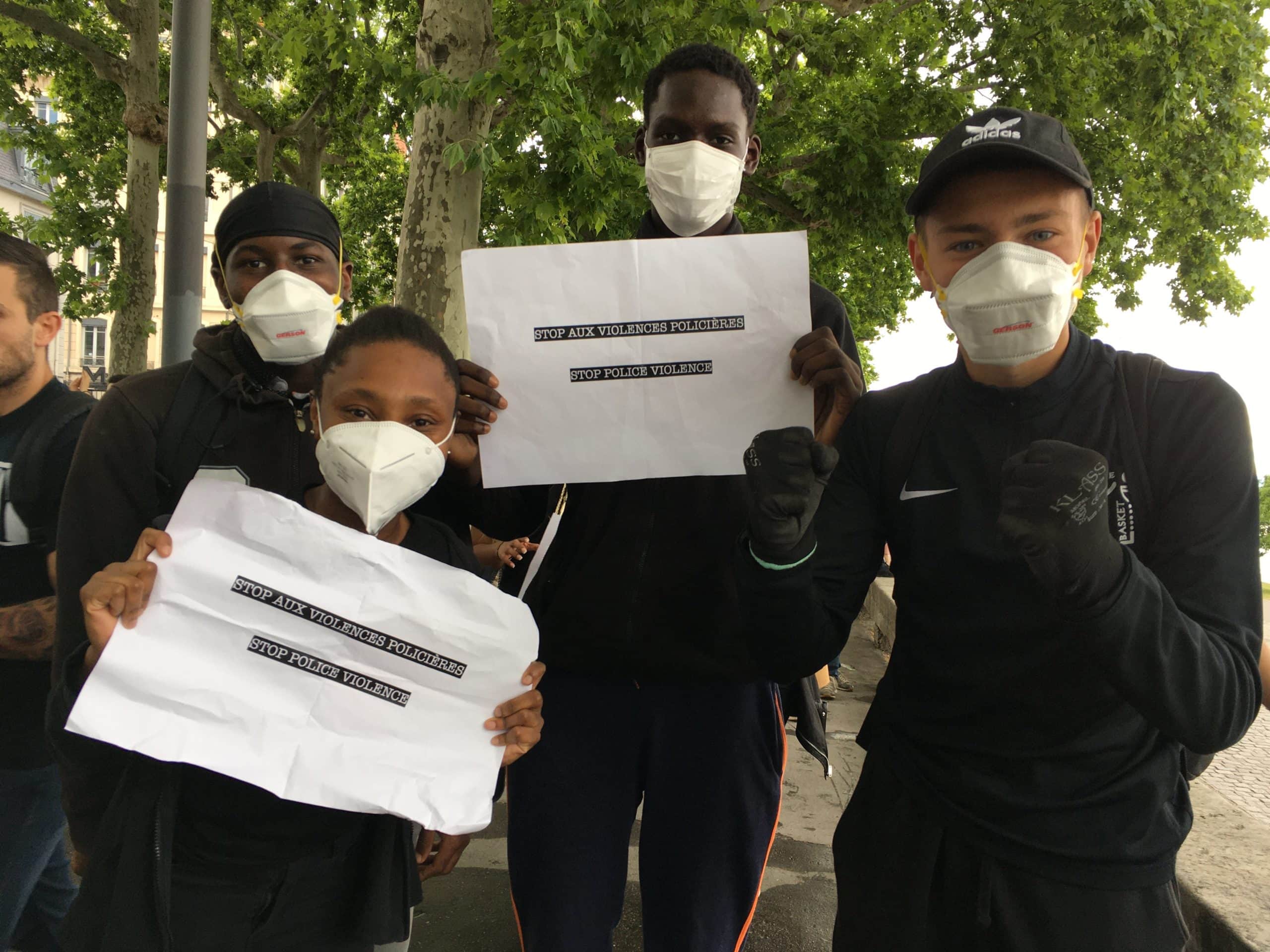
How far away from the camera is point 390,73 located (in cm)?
766

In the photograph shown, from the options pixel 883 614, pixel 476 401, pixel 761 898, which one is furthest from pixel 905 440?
pixel 883 614

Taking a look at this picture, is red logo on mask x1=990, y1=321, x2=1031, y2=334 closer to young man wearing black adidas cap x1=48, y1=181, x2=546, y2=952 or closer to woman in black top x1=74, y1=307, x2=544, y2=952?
woman in black top x1=74, y1=307, x2=544, y2=952

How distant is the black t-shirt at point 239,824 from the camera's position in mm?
1734

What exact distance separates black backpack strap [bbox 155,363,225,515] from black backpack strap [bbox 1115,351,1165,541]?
1.82 meters

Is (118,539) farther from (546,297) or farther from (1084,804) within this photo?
(1084,804)

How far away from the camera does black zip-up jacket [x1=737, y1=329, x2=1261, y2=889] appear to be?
4.66ft

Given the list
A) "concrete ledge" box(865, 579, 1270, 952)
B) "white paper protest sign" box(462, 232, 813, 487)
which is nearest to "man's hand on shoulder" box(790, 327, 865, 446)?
"white paper protest sign" box(462, 232, 813, 487)

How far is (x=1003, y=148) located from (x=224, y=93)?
17.5m

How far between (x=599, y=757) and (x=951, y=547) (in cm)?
97

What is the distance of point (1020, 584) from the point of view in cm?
159

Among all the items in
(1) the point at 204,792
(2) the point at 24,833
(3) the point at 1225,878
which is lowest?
(3) the point at 1225,878

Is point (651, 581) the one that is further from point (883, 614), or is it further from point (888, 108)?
point (888, 108)

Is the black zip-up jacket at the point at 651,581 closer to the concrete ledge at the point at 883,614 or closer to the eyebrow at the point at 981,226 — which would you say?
the eyebrow at the point at 981,226

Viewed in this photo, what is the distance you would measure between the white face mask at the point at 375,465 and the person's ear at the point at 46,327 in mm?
1154
